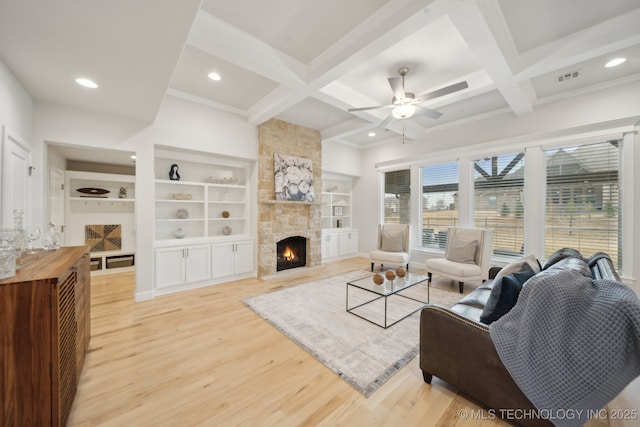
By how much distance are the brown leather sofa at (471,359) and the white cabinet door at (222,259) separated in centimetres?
348

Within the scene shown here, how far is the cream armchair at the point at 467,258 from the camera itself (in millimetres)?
3836

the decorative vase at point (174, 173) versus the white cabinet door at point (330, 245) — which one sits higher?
the decorative vase at point (174, 173)

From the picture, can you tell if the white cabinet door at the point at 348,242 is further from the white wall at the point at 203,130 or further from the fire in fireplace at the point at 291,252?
the white wall at the point at 203,130

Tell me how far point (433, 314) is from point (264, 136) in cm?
409

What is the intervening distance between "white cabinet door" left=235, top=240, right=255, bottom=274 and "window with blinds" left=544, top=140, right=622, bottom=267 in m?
5.04

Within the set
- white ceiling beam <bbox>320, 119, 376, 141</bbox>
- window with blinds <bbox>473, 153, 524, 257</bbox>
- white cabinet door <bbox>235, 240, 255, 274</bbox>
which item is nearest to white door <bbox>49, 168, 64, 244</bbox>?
white cabinet door <bbox>235, 240, 255, 274</bbox>

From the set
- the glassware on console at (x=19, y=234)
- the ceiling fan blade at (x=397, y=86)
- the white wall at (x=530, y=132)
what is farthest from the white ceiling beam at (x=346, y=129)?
the glassware on console at (x=19, y=234)

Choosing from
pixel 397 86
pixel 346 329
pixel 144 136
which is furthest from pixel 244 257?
pixel 397 86

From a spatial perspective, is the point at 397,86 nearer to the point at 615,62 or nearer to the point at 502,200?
the point at 615,62

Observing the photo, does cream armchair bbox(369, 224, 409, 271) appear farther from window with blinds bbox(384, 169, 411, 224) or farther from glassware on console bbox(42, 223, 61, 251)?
glassware on console bbox(42, 223, 61, 251)

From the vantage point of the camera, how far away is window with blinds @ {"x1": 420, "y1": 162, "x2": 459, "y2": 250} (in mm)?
5180

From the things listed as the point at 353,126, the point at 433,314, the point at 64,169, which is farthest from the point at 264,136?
the point at 433,314

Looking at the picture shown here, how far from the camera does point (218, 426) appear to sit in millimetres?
1502

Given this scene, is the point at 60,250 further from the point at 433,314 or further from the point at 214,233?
the point at 433,314
